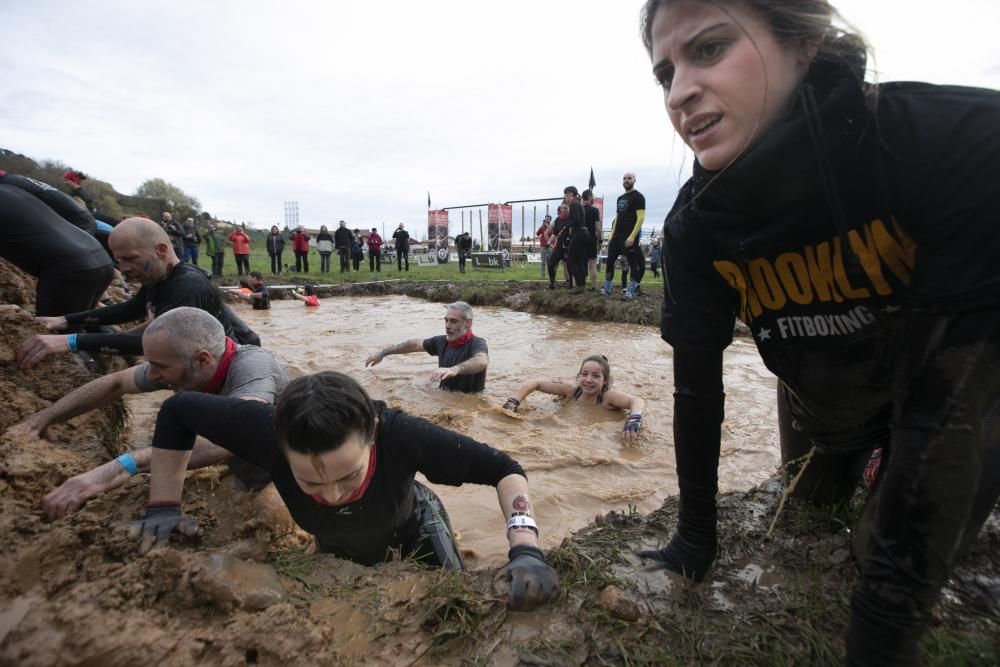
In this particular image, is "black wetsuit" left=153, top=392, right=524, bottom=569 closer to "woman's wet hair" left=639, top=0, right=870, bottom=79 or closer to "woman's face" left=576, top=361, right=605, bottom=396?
"woman's wet hair" left=639, top=0, right=870, bottom=79

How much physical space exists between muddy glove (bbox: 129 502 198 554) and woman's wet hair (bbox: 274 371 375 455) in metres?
0.72

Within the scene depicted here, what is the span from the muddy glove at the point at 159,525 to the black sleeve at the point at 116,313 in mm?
2320

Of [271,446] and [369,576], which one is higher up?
[271,446]

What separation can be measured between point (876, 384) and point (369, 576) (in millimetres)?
1826

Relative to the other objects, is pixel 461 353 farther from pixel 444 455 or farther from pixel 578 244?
pixel 578 244

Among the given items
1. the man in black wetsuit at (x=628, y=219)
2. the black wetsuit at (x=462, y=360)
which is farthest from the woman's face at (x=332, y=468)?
the man in black wetsuit at (x=628, y=219)

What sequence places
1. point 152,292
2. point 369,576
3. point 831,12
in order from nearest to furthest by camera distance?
point 831,12, point 369,576, point 152,292

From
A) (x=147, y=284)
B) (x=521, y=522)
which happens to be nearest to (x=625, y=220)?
(x=147, y=284)

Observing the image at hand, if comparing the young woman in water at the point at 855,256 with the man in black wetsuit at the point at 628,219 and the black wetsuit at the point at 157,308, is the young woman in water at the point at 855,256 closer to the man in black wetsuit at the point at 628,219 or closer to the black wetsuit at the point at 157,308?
the black wetsuit at the point at 157,308

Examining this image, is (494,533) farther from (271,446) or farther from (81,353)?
(81,353)

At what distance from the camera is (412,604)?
5.71 ft

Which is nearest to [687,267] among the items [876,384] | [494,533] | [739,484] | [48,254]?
[876,384]

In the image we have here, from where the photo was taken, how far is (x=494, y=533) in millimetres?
3418

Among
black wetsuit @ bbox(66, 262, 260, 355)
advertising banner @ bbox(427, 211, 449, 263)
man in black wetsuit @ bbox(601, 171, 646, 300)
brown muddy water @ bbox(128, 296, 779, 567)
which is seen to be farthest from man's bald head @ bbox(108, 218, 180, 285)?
advertising banner @ bbox(427, 211, 449, 263)
